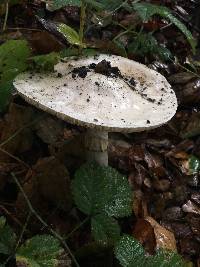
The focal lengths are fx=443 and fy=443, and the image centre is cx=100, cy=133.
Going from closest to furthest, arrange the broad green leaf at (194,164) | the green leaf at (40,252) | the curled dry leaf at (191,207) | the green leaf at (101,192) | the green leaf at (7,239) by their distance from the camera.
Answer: the green leaf at (40,252), the green leaf at (7,239), the green leaf at (101,192), the curled dry leaf at (191,207), the broad green leaf at (194,164)

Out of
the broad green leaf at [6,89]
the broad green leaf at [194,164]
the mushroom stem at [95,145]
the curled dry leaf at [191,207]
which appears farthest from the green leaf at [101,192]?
the broad green leaf at [194,164]

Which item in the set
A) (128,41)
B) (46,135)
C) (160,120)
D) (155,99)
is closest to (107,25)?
(128,41)

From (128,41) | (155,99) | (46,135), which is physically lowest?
(46,135)

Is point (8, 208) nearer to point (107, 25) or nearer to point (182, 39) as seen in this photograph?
point (107, 25)

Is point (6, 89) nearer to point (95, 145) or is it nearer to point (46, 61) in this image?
point (46, 61)

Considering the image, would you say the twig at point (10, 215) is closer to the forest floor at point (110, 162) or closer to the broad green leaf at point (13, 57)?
the forest floor at point (110, 162)

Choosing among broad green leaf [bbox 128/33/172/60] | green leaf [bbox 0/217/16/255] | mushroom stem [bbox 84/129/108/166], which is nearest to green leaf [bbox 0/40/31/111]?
mushroom stem [bbox 84/129/108/166]
